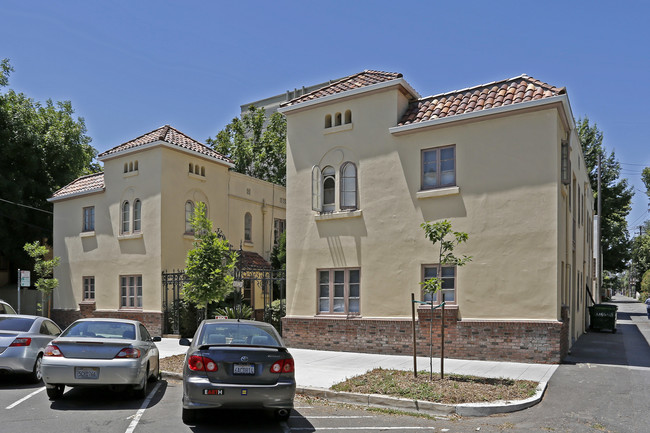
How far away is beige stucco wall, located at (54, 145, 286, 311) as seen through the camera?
2183cm

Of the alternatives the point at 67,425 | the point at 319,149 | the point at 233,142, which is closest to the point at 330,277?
the point at 319,149

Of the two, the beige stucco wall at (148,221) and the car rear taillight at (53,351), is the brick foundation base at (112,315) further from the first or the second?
the car rear taillight at (53,351)

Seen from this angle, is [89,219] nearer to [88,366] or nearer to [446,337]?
[446,337]

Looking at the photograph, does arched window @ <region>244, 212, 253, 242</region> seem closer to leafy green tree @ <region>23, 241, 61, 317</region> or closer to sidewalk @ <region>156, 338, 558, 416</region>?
leafy green tree @ <region>23, 241, 61, 317</region>

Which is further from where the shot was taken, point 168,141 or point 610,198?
point 610,198

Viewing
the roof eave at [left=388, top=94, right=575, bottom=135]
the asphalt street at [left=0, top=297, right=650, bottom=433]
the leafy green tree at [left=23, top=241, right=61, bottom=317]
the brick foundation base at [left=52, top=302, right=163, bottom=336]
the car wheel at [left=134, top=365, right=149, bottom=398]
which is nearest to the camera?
the asphalt street at [left=0, top=297, right=650, bottom=433]

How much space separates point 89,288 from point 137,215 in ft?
15.1

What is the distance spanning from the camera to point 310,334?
56.1 ft

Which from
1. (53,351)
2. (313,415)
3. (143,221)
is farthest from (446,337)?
(143,221)

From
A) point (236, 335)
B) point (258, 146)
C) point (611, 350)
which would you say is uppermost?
point (258, 146)

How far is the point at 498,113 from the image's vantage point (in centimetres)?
1468

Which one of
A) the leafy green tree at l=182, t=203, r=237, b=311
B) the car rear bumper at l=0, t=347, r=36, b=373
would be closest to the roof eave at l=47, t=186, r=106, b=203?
the leafy green tree at l=182, t=203, r=237, b=311

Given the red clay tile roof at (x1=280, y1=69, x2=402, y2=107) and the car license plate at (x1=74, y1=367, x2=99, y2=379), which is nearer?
the car license plate at (x1=74, y1=367, x2=99, y2=379)

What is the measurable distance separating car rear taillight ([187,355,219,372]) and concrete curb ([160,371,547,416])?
10.6ft
